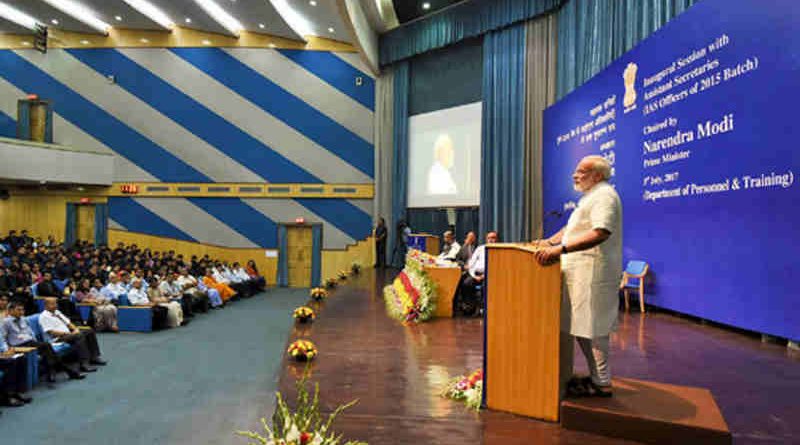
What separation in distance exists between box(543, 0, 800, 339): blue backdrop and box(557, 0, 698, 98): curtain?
693 mm

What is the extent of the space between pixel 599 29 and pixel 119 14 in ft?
39.6

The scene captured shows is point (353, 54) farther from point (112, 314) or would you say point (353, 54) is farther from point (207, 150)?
point (112, 314)

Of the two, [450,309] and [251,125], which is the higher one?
[251,125]

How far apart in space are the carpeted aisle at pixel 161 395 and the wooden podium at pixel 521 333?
2.05m

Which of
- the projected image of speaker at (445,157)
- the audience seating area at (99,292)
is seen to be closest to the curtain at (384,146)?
the projected image of speaker at (445,157)

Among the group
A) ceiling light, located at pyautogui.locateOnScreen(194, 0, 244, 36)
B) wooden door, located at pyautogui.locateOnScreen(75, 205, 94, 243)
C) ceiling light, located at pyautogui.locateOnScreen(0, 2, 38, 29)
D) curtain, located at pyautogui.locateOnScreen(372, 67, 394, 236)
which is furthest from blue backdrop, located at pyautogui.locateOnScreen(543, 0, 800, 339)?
ceiling light, located at pyautogui.locateOnScreen(0, 2, 38, 29)

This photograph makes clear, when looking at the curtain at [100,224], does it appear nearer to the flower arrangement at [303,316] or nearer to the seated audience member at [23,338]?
the seated audience member at [23,338]

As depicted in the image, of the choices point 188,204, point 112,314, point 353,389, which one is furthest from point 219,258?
point 353,389

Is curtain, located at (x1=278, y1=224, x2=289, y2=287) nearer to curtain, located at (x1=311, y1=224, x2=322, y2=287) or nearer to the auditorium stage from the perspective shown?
curtain, located at (x1=311, y1=224, x2=322, y2=287)

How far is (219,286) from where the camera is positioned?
37.4 feet

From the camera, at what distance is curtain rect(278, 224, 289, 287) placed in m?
14.1

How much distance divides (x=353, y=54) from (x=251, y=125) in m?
3.54

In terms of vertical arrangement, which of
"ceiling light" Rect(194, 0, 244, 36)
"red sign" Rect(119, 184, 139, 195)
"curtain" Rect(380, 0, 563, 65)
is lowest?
"red sign" Rect(119, 184, 139, 195)

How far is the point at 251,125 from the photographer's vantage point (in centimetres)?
1412
